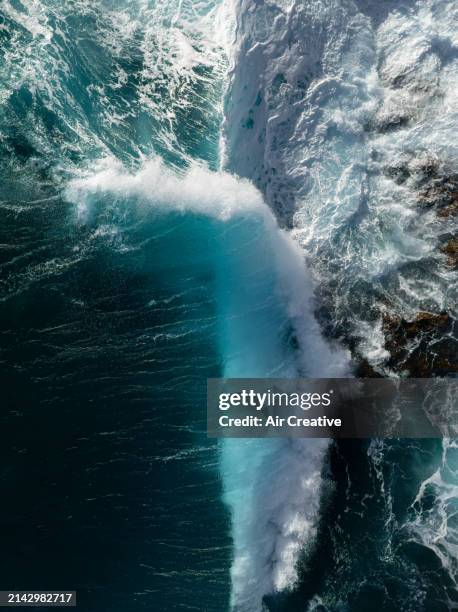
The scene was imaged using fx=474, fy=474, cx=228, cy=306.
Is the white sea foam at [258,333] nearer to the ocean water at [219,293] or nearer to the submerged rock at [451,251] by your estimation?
the ocean water at [219,293]

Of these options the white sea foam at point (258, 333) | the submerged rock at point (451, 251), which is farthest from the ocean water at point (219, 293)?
the submerged rock at point (451, 251)

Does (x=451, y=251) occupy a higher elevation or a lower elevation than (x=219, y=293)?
higher

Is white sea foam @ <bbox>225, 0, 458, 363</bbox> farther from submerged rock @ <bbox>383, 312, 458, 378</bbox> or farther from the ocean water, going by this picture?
submerged rock @ <bbox>383, 312, 458, 378</bbox>

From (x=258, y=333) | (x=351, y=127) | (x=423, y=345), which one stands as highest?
(x=351, y=127)

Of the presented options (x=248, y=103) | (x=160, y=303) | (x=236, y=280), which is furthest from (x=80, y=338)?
(x=248, y=103)

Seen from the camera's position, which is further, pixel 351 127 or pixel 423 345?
pixel 351 127

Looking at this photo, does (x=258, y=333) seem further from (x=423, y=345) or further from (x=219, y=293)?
(x=423, y=345)

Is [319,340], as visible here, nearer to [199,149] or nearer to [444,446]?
[444,446]

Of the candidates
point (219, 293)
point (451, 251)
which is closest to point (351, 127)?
point (451, 251)
